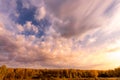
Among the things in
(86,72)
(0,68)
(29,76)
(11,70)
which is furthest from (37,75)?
(86,72)

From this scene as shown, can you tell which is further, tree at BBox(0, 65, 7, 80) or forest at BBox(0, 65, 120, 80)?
forest at BBox(0, 65, 120, 80)

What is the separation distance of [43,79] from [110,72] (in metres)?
11.0

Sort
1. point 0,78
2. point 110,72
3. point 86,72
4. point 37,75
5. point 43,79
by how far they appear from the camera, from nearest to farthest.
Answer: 1. point 0,78
2. point 43,79
3. point 37,75
4. point 86,72
5. point 110,72

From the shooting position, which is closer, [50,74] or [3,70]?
[3,70]

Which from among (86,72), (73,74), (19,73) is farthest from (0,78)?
(86,72)

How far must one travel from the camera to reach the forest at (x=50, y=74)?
66.0 feet

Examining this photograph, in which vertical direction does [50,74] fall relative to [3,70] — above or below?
below

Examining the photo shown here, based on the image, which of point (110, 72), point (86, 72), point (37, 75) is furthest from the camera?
point (110, 72)

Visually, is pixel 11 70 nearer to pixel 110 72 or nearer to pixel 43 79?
pixel 43 79

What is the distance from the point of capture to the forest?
20.1 m

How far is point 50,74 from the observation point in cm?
2266

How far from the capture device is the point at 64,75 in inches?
907

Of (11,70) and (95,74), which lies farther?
(95,74)

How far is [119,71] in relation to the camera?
26844 mm
